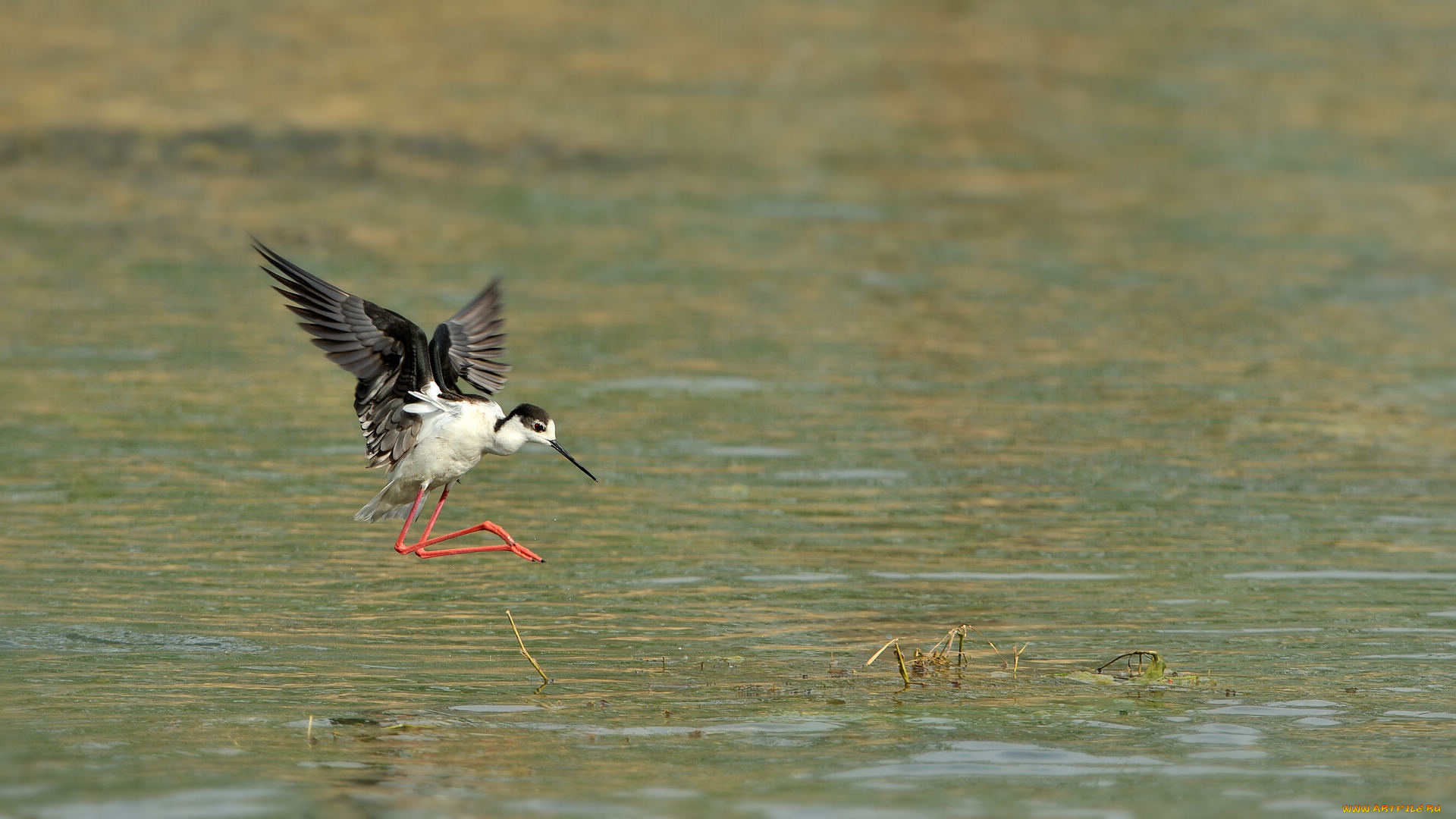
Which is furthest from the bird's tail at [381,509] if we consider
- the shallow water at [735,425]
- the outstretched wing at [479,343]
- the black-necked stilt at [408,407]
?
the outstretched wing at [479,343]

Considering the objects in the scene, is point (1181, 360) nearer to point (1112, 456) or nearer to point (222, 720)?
point (1112, 456)

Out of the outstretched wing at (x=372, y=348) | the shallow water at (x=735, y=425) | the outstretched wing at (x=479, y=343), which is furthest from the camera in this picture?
the outstretched wing at (x=479, y=343)

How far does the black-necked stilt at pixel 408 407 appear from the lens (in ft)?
30.2

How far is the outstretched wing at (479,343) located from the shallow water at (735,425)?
1.03 m

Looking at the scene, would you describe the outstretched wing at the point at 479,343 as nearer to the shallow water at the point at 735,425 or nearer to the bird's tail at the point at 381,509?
the bird's tail at the point at 381,509

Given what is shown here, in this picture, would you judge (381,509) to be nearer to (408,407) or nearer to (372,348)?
(408,407)

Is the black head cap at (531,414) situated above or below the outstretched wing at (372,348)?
below

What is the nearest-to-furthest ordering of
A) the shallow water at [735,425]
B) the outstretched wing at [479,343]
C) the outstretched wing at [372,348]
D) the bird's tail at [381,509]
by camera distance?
the shallow water at [735,425]
the outstretched wing at [372,348]
the bird's tail at [381,509]
the outstretched wing at [479,343]

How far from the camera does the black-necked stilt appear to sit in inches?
362

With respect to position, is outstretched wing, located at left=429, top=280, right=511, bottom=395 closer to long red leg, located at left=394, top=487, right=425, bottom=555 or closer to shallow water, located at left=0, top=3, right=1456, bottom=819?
long red leg, located at left=394, top=487, right=425, bottom=555

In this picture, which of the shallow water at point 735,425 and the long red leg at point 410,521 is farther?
the long red leg at point 410,521

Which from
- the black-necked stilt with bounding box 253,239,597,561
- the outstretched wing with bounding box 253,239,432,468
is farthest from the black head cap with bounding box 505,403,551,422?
the outstretched wing with bounding box 253,239,432,468

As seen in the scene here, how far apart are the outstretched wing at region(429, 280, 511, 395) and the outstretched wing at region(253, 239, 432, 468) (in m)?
0.49

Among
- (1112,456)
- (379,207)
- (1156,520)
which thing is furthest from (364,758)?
(379,207)
